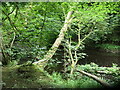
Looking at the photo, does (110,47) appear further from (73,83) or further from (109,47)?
(73,83)

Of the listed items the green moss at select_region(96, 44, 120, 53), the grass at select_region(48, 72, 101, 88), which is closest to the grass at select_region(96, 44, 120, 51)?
the green moss at select_region(96, 44, 120, 53)

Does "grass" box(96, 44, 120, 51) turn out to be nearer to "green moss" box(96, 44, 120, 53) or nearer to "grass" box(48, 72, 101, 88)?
"green moss" box(96, 44, 120, 53)

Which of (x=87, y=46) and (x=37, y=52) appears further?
(x=87, y=46)

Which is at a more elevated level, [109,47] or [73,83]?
[73,83]

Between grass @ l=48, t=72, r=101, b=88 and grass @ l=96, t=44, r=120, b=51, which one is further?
grass @ l=96, t=44, r=120, b=51

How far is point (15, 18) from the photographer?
1478 mm

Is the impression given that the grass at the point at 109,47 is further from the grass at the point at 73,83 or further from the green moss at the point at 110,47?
the grass at the point at 73,83

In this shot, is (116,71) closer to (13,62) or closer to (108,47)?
(13,62)

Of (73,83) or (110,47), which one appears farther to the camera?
(110,47)

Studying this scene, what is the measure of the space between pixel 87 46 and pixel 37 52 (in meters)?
7.38

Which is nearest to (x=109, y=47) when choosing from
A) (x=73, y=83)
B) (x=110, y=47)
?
(x=110, y=47)

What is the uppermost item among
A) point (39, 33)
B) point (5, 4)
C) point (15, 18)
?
point (5, 4)

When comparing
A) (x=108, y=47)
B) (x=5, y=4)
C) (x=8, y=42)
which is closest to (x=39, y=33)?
(x=5, y=4)

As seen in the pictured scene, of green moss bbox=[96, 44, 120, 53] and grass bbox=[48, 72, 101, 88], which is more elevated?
grass bbox=[48, 72, 101, 88]
